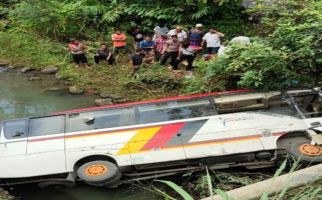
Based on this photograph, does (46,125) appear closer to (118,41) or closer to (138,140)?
(138,140)

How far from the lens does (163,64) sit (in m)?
13.8

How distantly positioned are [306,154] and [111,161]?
350 cm

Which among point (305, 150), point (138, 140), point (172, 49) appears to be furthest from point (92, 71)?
point (305, 150)

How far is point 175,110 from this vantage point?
30.1ft

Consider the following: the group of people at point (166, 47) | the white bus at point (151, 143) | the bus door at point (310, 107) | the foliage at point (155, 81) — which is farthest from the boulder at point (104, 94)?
the bus door at point (310, 107)

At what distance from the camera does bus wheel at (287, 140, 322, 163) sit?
834 cm

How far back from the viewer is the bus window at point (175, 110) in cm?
893

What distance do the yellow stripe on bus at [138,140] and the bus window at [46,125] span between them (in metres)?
1.31

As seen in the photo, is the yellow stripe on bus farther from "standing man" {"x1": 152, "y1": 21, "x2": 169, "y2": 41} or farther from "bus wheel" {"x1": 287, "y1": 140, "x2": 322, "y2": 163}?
"standing man" {"x1": 152, "y1": 21, "x2": 169, "y2": 41}

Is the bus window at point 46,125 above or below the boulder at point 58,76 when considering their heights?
below

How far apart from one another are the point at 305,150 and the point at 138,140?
3.01m

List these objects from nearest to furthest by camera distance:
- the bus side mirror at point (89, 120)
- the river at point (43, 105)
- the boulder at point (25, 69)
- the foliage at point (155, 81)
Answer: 1. the river at point (43, 105)
2. the bus side mirror at point (89, 120)
3. the foliage at point (155, 81)
4. the boulder at point (25, 69)

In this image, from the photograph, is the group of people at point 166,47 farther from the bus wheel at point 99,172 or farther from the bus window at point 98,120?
the bus wheel at point 99,172

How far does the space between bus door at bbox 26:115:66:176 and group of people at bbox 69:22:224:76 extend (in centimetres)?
484
